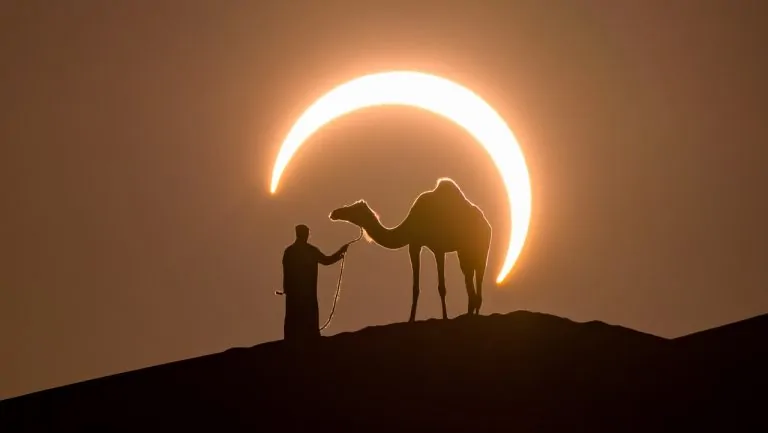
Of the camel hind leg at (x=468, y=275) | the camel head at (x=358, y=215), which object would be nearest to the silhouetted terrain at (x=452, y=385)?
the camel hind leg at (x=468, y=275)

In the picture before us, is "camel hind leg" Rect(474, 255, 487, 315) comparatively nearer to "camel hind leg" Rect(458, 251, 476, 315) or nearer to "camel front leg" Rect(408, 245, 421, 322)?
"camel hind leg" Rect(458, 251, 476, 315)

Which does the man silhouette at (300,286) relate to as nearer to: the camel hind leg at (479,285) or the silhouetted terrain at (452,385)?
the silhouetted terrain at (452,385)

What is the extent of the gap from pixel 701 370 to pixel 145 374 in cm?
905

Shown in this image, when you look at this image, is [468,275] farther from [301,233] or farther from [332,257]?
[301,233]

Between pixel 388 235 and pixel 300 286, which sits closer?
pixel 300 286

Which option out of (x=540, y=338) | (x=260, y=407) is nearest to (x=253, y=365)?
(x=260, y=407)

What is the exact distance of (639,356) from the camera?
1942cm

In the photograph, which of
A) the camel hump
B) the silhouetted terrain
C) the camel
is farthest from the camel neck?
the silhouetted terrain

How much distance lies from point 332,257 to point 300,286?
764 mm

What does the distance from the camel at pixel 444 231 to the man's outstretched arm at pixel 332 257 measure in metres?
0.87

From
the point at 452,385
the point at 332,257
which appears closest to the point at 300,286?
the point at 332,257

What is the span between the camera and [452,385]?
18.5 meters

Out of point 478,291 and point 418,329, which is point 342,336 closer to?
point 418,329

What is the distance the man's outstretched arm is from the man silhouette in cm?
3
